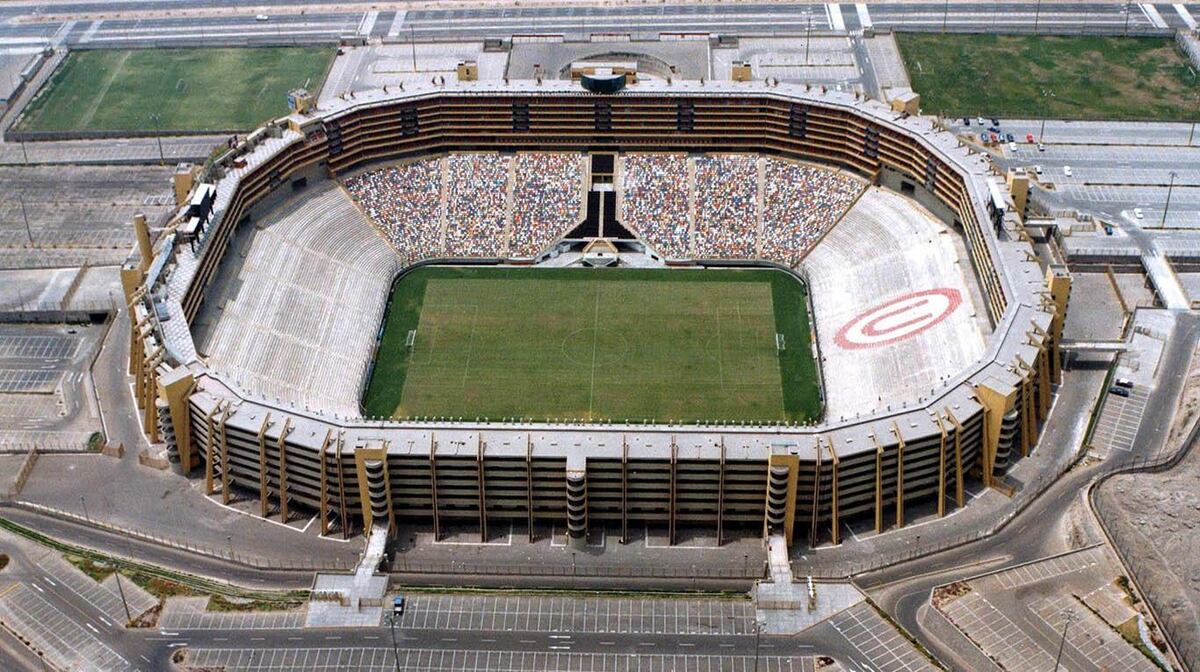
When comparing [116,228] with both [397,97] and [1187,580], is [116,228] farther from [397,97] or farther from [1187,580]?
[1187,580]

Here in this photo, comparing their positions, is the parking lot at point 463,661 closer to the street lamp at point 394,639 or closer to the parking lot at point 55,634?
the street lamp at point 394,639

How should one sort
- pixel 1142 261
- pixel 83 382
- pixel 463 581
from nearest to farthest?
pixel 463 581 → pixel 83 382 → pixel 1142 261

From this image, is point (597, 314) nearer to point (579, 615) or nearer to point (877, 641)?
point (579, 615)

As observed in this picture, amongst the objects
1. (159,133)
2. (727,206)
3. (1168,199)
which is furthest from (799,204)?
(159,133)

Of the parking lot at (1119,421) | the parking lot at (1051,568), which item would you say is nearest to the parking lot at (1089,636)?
the parking lot at (1051,568)

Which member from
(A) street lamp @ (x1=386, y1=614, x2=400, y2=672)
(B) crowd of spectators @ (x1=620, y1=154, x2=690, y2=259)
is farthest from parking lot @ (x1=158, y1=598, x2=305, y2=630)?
(B) crowd of spectators @ (x1=620, y1=154, x2=690, y2=259)

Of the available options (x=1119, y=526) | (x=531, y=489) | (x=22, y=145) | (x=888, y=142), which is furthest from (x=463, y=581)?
(x=22, y=145)
